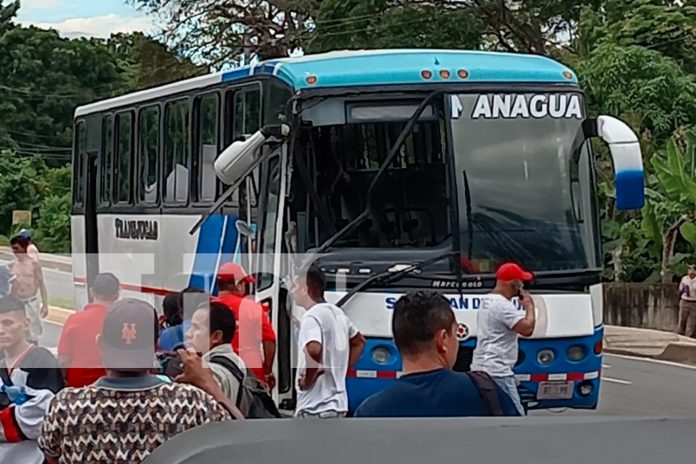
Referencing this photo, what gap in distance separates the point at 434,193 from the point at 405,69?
1.04 meters

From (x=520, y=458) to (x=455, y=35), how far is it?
23.6 metres

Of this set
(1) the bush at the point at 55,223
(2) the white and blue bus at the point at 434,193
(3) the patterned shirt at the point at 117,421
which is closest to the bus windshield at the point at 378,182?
(2) the white and blue bus at the point at 434,193

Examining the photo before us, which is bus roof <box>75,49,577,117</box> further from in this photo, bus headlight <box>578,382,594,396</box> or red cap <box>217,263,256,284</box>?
bus headlight <box>578,382,594,396</box>

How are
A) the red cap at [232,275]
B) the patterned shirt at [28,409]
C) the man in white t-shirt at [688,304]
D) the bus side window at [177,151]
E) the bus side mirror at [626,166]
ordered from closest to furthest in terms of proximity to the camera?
the patterned shirt at [28,409]
the red cap at [232,275]
the bus side mirror at [626,166]
the bus side window at [177,151]
the man in white t-shirt at [688,304]

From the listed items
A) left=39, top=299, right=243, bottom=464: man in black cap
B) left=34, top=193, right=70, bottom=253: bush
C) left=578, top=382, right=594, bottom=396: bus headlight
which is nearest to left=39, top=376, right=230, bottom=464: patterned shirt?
left=39, top=299, right=243, bottom=464: man in black cap

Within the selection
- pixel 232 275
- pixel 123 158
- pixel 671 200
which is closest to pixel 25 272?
pixel 123 158

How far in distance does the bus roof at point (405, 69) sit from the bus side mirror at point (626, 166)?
907mm

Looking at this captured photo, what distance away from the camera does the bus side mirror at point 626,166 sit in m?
9.48

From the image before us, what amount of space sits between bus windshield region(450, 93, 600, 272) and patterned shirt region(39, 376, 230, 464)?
529 cm

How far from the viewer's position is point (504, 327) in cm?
877

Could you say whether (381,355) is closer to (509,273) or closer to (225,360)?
(509,273)

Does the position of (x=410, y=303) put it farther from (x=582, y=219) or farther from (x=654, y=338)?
(x=654, y=338)

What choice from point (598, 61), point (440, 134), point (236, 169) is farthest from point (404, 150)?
point (598, 61)

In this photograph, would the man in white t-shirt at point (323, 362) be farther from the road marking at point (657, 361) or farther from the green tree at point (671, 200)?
the green tree at point (671, 200)
